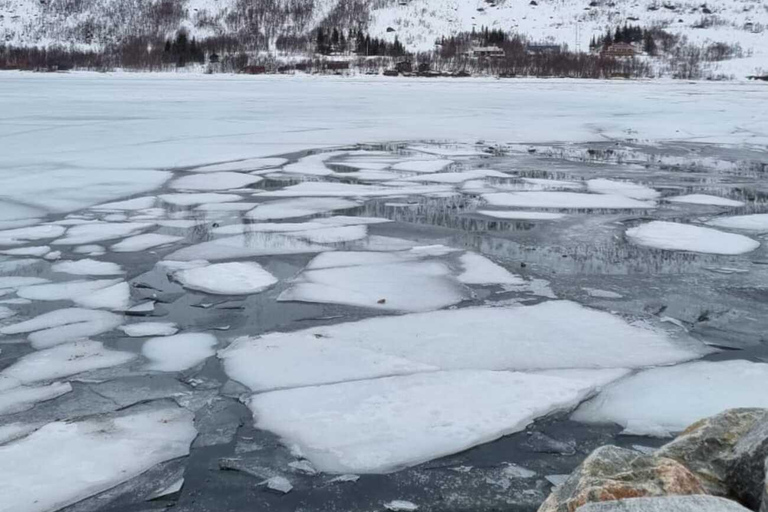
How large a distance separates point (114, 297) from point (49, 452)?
55.7 inches

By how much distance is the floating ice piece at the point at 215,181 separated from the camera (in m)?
6.22

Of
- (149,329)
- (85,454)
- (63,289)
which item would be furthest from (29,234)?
(85,454)

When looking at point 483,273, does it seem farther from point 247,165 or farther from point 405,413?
point 247,165

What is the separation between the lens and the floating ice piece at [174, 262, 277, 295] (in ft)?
11.7

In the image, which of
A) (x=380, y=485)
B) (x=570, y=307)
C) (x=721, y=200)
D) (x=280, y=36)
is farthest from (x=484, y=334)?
(x=280, y=36)

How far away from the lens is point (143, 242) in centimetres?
440

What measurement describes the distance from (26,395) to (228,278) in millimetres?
1390

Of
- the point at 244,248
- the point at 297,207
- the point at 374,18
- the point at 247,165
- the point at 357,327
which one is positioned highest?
the point at 374,18

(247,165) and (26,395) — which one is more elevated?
(247,165)

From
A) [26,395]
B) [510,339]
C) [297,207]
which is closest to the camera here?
[26,395]

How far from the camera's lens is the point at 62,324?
3084mm

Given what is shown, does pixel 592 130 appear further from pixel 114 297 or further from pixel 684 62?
pixel 684 62

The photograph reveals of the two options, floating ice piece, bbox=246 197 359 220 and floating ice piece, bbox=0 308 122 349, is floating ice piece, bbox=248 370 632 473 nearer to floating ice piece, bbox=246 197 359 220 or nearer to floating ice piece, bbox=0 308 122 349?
floating ice piece, bbox=0 308 122 349

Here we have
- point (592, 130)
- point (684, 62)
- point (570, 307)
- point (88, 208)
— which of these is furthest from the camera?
point (684, 62)
